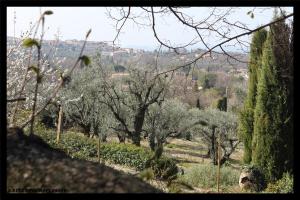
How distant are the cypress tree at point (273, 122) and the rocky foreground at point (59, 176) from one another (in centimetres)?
904

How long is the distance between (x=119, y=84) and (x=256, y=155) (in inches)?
286

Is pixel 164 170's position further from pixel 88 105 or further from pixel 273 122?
pixel 88 105

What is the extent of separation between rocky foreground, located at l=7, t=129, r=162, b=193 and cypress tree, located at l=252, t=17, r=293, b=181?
29.7 ft

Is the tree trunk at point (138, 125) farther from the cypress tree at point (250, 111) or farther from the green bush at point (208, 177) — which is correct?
the green bush at point (208, 177)

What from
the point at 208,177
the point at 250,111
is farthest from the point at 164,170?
the point at 250,111

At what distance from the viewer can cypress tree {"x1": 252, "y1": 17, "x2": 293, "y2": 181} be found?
32.4ft

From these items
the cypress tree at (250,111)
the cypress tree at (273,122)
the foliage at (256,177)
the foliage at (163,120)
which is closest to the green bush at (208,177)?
the foliage at (256,177)

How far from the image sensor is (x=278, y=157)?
9883 millimetres

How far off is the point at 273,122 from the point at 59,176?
9.61 meters

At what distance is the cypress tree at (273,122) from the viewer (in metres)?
9.87

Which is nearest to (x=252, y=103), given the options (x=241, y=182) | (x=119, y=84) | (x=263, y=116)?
(x=263, y=116)

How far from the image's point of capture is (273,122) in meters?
10.1

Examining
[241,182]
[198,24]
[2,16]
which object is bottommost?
[241,182]
